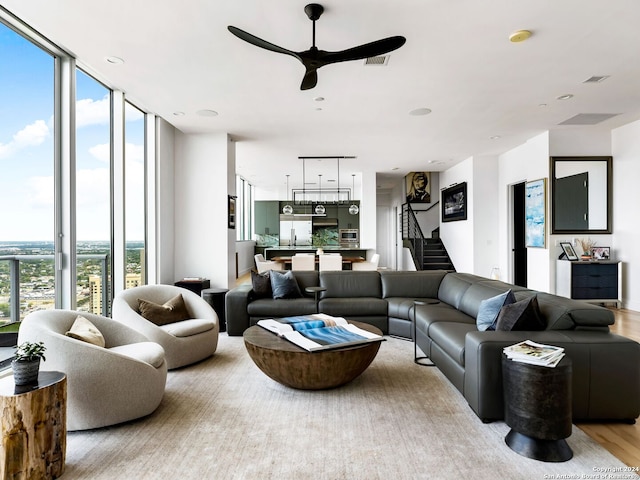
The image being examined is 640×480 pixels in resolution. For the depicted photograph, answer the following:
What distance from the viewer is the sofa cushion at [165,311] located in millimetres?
3758

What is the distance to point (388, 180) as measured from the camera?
12742 millimetres

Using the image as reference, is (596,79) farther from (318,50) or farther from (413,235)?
(413,235)

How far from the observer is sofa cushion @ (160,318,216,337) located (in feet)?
11.9

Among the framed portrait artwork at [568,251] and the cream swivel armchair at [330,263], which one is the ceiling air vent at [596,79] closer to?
the framed portrait artwork at [568,251]

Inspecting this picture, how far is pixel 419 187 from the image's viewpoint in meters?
11.7

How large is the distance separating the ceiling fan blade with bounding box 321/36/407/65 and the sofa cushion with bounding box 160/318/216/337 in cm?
274

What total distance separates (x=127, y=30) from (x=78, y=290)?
273 cm

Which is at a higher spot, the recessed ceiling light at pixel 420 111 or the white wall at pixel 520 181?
the recessed ceiling light at pixel 420 111

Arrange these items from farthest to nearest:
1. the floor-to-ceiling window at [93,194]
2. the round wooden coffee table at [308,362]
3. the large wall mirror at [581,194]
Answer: the large wall mirror at [581,194] → the floor-to-ceiling window at [93,194] → the round wooden coffee table at [308,362]

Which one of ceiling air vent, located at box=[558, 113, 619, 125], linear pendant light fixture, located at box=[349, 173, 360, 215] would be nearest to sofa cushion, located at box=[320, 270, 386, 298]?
ceiling air vent, located at box=[558, 113, 619, 125]

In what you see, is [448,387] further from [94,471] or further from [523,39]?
[523,39]

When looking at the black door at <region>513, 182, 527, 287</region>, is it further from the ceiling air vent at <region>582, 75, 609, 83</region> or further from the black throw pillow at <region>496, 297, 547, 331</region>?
the black throw pillow at <region>496, 297, 547, 331</region>

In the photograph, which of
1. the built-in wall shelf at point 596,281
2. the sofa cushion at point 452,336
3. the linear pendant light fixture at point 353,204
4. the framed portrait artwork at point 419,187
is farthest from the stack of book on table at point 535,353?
the framed portrait artwork at point 419,187

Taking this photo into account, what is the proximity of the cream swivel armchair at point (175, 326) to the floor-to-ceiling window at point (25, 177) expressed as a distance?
0.75 m
